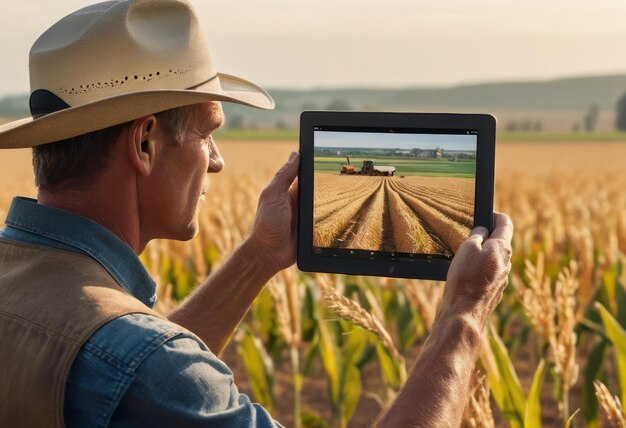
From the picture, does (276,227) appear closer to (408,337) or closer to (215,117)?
(215,117)

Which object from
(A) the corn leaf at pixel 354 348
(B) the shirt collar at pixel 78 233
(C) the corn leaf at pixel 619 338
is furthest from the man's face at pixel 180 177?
(A) the corn leaf at pixel 354 348

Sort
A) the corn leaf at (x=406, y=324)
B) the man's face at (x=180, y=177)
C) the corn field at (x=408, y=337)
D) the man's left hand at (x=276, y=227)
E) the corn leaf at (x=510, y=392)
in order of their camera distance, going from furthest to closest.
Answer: the corn leaf at (x=406, y=324) < the corn leaf at (x=510, y=392) < the corn field at (x=408, y=337) < the man's left hand at (x=276, y=227) < the man's face at (x=180, y=177)

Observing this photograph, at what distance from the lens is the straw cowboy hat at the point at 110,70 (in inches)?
70.0

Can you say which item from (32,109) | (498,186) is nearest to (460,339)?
(32,109)

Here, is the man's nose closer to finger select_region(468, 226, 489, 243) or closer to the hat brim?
the hat brim

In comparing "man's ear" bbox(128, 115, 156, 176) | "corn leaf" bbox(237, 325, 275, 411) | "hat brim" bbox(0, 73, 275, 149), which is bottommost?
"corn leaf" bbox(237, 325, 275, 411)

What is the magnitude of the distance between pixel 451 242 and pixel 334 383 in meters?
2.58

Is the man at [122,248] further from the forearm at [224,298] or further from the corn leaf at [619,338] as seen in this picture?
the corn leaf at [619,338]

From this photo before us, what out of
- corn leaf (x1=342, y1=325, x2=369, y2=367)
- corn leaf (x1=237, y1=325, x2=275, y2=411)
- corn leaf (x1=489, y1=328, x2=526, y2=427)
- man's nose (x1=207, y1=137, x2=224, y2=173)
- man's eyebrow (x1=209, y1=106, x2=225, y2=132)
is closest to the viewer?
man's eyebrow (x1=209, y1=106, x2=225, y2=132)

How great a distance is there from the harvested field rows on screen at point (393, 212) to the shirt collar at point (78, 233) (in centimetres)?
52

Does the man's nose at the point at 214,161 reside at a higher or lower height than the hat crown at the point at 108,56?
lower

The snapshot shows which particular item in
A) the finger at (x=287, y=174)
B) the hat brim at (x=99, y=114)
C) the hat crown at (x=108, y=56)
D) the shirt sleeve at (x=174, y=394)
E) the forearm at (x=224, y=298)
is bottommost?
the forearm at (x=224, y=298)

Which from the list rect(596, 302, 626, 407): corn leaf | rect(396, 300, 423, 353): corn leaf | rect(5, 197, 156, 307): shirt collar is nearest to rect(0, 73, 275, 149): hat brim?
rect(5, 197, 156, 307): shirt collar

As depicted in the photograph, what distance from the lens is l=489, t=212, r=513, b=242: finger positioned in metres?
1.96
